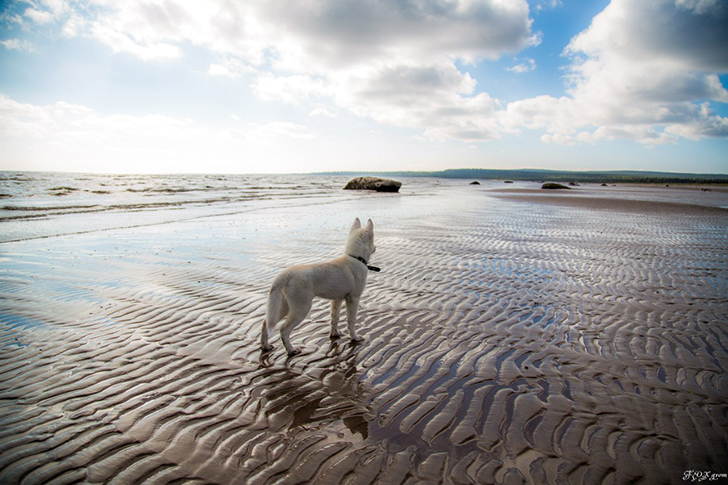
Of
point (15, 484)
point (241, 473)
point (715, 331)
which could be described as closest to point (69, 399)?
point (15, 484)

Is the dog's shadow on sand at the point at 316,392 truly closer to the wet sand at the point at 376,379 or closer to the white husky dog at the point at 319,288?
the wet sand at the point at 376,379

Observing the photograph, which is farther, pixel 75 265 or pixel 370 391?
pixel 75 265

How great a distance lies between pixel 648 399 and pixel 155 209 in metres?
28.4

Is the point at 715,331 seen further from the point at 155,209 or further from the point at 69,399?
the point at 155,209

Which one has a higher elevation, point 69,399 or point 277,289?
point 277,289

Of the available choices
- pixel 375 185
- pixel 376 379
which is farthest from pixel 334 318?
pixel 375 185

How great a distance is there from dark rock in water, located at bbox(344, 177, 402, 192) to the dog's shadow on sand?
45.0 metres

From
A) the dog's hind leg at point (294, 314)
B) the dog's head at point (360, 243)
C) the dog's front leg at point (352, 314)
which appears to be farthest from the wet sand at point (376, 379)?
the dog's head at point (360, 243)

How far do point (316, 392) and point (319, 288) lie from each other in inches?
58.2

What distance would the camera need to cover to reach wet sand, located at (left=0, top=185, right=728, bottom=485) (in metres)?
3.23

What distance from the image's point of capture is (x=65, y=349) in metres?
A: 5.26

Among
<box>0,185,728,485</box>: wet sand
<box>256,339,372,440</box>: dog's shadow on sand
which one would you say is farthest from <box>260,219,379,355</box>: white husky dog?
<box>0,185,728,485</box>: wet sand

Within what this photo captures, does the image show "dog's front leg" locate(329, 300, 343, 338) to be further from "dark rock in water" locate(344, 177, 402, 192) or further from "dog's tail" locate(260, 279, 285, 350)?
"dark rock in water" locate(344, 177, 402, 192)

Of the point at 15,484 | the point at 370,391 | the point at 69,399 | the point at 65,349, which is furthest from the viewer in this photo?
the point at 65,349
